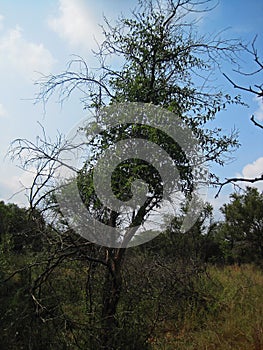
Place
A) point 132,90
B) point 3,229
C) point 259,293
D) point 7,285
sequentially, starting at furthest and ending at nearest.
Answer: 1. point 259,293
2. point 3,229
3. point 7,285
4. point 132,90

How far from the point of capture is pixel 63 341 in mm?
2984

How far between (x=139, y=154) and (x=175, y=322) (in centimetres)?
319

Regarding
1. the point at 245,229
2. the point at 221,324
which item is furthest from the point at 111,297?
the point at 245,229

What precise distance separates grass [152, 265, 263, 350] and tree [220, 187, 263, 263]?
18.4ft

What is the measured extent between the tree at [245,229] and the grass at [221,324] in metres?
5.60

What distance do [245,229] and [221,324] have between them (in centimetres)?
798

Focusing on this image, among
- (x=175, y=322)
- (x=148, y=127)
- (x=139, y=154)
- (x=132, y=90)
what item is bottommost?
(x=175, y=322)

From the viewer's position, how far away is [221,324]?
4973mm

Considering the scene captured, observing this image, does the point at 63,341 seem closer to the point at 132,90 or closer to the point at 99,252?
the point at 99,252

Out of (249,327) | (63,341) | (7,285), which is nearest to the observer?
(63,341)

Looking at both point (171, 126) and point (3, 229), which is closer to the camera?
point (171, 126)

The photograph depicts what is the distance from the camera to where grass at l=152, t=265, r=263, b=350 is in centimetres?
Answer: 423

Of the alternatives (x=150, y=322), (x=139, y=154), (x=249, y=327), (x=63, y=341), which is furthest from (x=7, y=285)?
(x=249, y=327)

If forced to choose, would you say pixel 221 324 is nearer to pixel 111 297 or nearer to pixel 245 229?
pixel 111 297
